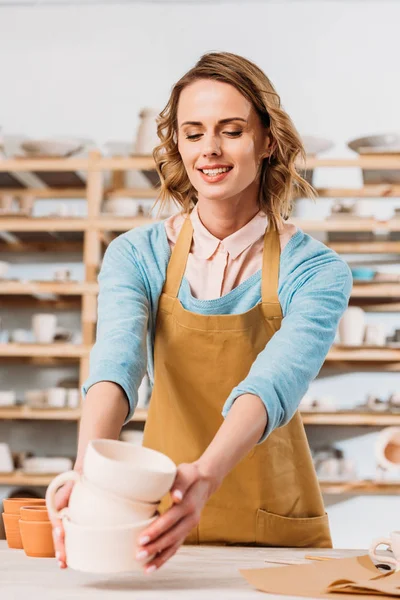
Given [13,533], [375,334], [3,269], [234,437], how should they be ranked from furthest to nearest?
1. [3,269]
2. [375,334]
3. [13,533]
4. [234,437]

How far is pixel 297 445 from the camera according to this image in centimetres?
160

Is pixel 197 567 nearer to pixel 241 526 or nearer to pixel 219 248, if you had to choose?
pixel 241 526

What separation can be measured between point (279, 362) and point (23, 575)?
47 centimetres

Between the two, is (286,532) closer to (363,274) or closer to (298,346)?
(298,346)

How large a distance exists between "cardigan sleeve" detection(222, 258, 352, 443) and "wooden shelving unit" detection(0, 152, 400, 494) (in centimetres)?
240

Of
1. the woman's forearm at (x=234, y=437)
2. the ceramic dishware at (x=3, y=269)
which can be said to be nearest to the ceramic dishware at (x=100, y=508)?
the woman's forearm at (x=234, y=437)

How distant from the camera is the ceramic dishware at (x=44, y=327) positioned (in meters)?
3.97

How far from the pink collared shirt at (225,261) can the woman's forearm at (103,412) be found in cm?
37

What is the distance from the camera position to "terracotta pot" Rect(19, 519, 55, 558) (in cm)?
117

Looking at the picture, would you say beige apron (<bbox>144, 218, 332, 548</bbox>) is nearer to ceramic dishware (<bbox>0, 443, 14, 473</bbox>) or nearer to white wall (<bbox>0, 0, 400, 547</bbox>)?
ceramic dishware (<bbox>0, 443, 14, 473</bbox>)

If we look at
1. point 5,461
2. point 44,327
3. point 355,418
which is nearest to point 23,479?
point 5,461

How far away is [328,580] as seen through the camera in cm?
101

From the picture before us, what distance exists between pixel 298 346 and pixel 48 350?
108 inches

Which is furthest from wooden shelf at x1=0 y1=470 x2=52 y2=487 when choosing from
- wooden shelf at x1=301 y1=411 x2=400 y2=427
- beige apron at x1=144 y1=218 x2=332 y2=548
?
beige apron at x1=144 y1=218 x2=332 y2=548
